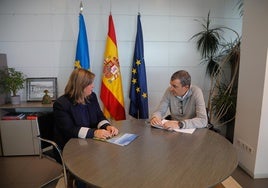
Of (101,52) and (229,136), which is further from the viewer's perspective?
(229,136)

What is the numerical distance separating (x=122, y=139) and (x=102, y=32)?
2.01 metres

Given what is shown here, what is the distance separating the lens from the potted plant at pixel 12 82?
2930 mm

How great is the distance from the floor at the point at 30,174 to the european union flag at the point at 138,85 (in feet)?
4.35

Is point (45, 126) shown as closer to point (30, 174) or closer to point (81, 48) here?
point (30, 174)

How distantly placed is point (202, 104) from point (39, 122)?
153 cm

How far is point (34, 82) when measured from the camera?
3229 mm

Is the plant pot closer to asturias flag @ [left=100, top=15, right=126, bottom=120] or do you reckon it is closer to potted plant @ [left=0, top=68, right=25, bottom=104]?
potted plant @ [left=0, top=68, right=25, bottom=104]

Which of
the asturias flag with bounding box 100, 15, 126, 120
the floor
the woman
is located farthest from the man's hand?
the asturias flag with bounding box 100, 15, 126, 120

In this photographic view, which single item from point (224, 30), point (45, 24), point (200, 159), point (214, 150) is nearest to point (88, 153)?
point (200, 159)

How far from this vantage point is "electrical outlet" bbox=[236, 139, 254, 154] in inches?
99.5

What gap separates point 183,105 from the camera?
2.22 metres

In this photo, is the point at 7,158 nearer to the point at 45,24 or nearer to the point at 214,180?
the point at 45,24

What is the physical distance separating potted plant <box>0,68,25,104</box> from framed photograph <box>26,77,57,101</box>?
0.16 m

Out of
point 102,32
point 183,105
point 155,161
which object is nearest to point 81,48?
point 102,32
